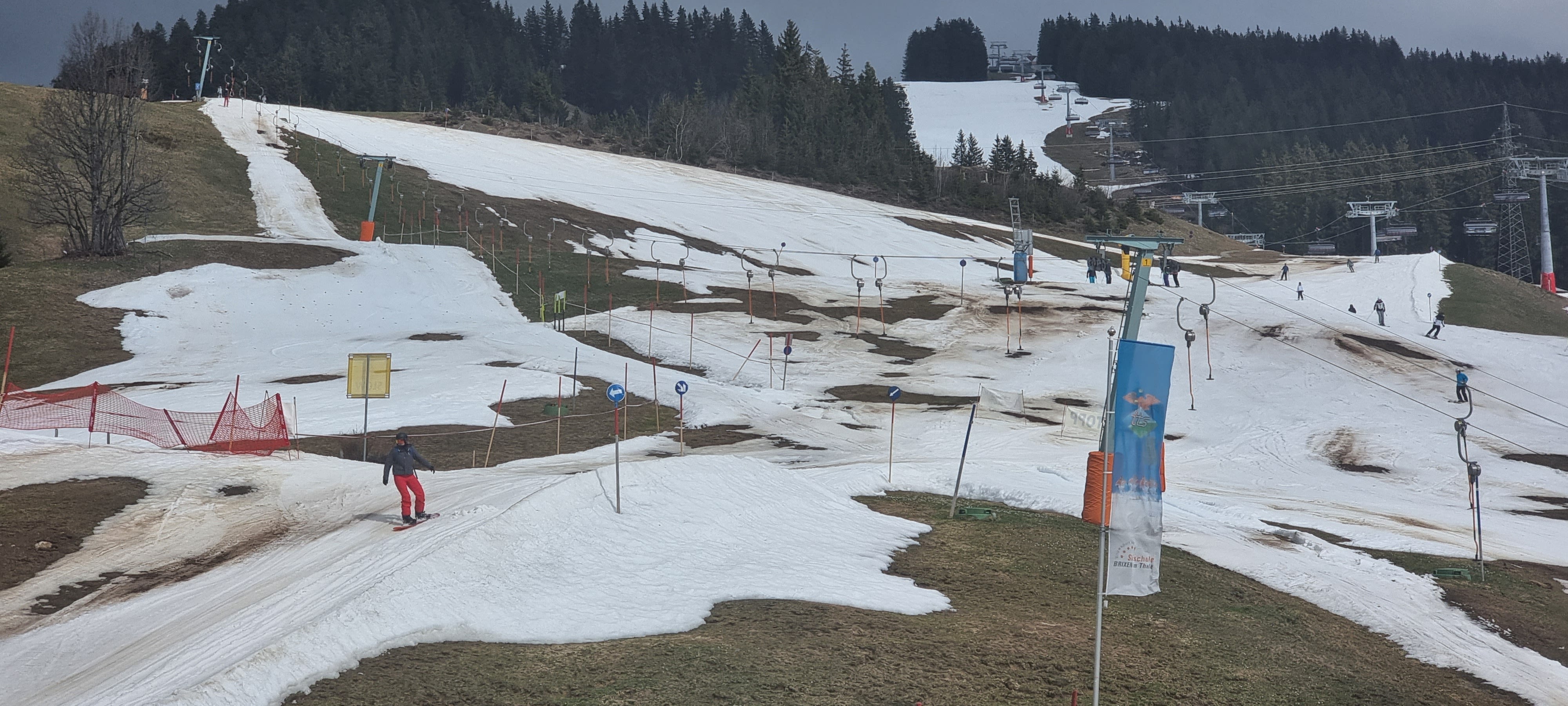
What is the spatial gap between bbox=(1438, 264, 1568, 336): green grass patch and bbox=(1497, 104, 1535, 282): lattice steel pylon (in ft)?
149

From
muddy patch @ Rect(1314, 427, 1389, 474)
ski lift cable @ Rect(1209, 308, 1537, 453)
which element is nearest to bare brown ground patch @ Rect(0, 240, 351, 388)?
muddy patch @ Rect(1314, 427, 1389, 474)

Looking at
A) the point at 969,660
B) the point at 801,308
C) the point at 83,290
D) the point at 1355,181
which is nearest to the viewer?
the point at 969,660

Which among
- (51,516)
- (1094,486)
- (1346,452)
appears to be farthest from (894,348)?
(1094,486)

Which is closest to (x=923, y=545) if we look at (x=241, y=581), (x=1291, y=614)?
(x=1291, y=614)

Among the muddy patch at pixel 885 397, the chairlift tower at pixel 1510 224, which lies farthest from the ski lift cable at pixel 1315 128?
the muddy patch at pixel 885 397

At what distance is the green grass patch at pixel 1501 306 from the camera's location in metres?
59.2

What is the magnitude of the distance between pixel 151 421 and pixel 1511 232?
405 feet

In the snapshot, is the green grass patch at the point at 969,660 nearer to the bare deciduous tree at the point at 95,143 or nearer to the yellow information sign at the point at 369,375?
the yellow information sign at the point at 369,375

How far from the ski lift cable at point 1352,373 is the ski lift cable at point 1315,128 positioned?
149084 mm

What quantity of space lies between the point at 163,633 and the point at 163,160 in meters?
66.5

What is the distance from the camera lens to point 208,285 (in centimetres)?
4869

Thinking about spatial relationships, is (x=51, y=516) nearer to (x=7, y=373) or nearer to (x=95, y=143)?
(x=7, y=373)

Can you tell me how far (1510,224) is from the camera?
111 meters

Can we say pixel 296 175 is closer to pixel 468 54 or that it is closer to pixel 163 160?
pixel 163 160
